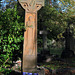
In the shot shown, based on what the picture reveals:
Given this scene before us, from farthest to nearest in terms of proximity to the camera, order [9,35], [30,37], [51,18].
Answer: [51,18] < [30,37] < [9,35]

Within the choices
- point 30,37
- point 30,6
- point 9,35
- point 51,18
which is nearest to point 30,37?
point 30,37

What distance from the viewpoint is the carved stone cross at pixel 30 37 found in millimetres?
3967

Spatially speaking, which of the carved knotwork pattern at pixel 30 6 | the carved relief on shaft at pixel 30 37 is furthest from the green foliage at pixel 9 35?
the carved knotwork pattern at pixel 30 6

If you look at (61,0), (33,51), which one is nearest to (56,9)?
(61,0)

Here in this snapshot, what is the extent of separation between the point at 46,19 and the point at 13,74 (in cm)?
740

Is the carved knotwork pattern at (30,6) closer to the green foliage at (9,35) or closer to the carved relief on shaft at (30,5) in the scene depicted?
the carved relief on shaft at (30,5)

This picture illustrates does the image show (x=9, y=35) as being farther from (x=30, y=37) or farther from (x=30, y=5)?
(x=30, y=5)

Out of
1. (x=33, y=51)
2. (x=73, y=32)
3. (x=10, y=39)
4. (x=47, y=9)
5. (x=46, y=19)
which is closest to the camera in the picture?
(x=10, y=39)

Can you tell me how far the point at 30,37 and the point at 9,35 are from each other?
748 mm

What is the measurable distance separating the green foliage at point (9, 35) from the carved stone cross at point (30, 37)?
25cm

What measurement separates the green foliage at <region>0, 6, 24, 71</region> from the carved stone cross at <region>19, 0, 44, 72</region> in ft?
0.82

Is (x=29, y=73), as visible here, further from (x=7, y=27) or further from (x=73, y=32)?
(x=73, y=32)

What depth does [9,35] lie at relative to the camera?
3.72 meters

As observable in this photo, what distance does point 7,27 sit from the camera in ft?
12.4
